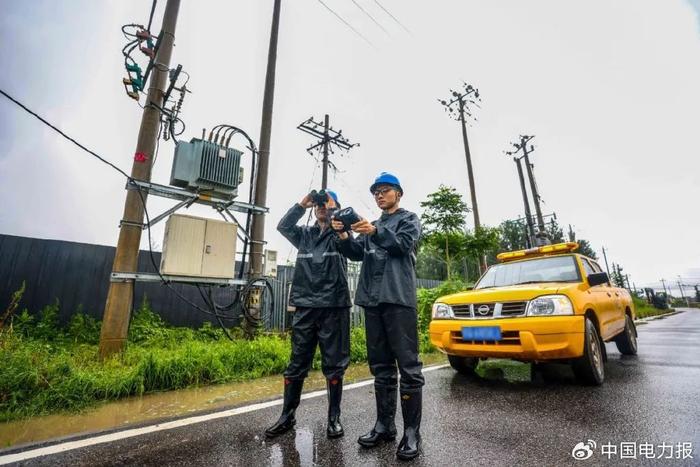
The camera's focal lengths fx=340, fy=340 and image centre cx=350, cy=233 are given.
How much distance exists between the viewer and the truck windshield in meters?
4.43

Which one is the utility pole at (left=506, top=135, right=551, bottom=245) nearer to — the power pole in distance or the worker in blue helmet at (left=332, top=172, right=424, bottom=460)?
the power pole in distance

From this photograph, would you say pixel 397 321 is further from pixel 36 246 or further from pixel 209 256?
pixel 36 246

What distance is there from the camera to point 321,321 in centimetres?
265

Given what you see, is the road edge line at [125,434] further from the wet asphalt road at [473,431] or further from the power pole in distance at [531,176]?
the power pole in distance at [531,176]

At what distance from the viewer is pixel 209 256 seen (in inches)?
199

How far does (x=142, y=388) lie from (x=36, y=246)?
4728mm

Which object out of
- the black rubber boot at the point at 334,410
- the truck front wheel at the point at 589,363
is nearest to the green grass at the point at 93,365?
the black rubber boot at the point at 334,410

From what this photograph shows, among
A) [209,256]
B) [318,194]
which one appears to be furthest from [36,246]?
[318,194]

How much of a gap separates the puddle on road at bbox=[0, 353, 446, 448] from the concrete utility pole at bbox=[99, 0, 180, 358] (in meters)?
1.35

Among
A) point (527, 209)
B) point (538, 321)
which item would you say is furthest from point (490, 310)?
point (527, 209)

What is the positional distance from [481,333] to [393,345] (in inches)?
69.6

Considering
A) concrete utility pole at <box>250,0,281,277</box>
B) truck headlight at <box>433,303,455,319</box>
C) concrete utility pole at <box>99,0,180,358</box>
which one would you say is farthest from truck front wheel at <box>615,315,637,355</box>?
concrete utility pole at <box>99,0,180,358</box>

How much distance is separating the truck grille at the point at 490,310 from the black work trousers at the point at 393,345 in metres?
1.75

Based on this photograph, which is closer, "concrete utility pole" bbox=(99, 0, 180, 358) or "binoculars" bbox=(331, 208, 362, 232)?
"binoculars" bbox=(331, 208, 362, 232)
